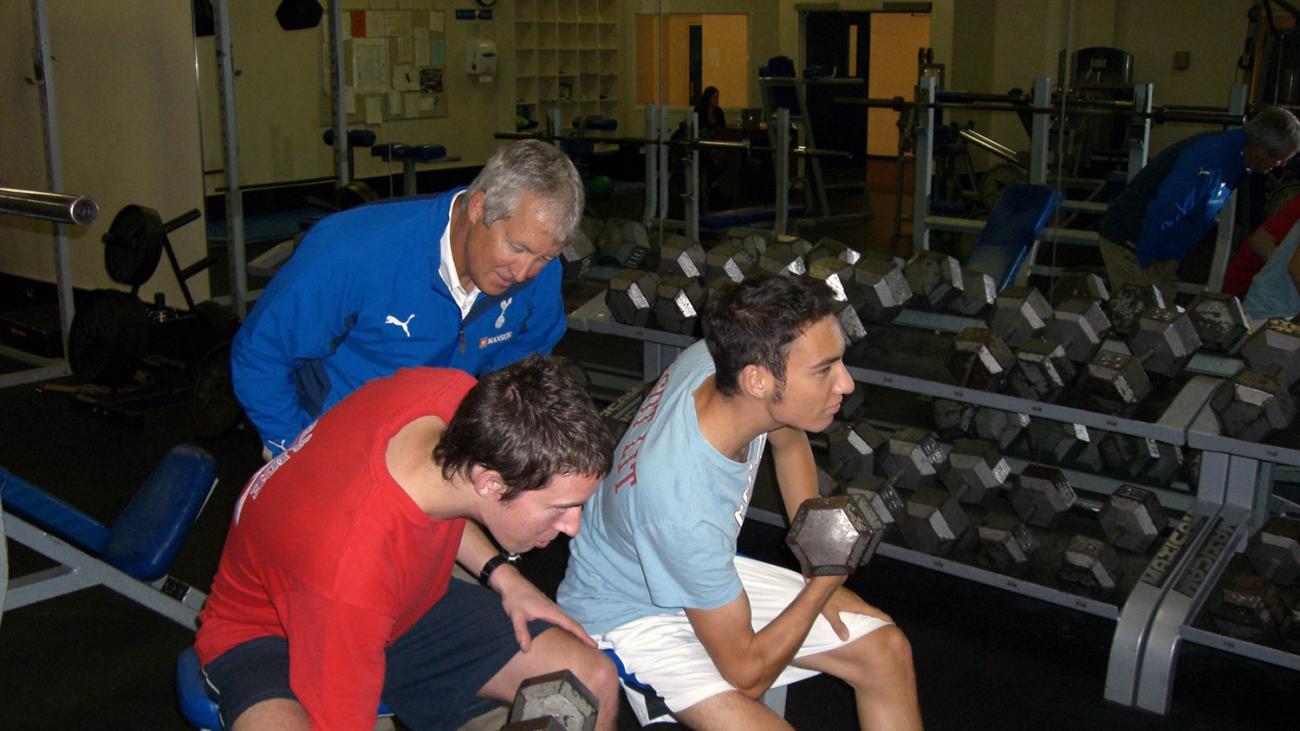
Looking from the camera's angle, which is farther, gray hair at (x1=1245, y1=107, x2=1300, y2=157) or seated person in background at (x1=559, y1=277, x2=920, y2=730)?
gray hair at (x1=1245, y1=107, x2=1300, y2=157)

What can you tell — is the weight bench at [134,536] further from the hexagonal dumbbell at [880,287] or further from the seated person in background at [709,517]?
the hexagonal dumbbell at [880,287]

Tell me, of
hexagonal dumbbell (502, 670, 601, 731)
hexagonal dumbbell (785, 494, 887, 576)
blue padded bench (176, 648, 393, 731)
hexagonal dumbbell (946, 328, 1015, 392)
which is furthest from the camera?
hexagonal dumbbell (946, 328, 1015, 392)

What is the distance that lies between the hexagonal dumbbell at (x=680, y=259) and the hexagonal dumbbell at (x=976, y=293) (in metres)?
0.79

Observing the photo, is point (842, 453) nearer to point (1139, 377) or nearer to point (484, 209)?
point (1139, 377)

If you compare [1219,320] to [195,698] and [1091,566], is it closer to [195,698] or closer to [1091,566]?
[1091,566]

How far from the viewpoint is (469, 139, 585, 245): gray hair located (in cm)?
185

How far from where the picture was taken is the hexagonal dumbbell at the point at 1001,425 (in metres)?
3.44

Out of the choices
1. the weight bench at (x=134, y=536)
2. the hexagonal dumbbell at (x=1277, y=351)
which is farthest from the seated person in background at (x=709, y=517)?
the hexagonal dumbbell at (x=1277, y=351)

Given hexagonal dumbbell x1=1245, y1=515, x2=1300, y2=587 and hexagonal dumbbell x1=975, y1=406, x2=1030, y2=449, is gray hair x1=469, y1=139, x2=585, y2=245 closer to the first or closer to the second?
hexagonal dumbbell x1=1245, y1=515, x2=1300, y2=587

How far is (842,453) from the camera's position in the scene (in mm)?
3111

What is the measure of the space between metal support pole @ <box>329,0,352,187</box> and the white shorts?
3884 mm

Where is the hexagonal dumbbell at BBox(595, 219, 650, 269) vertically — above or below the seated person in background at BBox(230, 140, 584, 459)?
below

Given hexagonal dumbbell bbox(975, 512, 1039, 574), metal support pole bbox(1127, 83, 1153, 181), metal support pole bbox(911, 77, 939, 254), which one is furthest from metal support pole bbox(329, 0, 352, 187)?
hexagonal dumbbell bbox(975, 512, 1039, 574)

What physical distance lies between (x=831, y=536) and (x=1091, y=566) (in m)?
1.31
